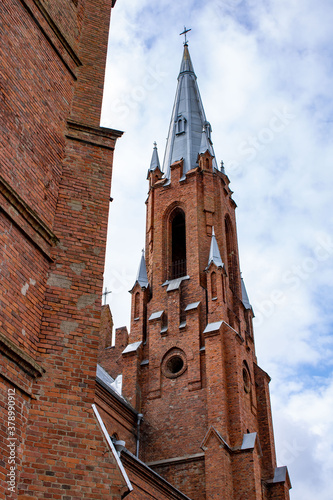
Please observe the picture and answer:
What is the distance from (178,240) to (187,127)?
6790mm

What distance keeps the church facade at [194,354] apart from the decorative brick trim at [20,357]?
923 cm

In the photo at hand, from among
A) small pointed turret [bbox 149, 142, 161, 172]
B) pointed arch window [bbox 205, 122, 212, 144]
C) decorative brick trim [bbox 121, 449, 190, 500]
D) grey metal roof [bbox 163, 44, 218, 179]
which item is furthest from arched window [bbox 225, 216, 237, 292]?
decorative brick trim [bbox 121, 449, 190, 500]

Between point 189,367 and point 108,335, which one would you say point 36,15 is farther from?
point 108,335

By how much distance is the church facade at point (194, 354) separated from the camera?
20125 mm

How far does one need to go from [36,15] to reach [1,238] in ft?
12.6

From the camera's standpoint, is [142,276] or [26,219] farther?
[142,276]

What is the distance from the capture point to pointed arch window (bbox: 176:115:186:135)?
31.9m

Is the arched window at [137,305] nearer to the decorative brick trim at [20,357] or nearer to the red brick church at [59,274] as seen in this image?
the red brick church at [59,274]

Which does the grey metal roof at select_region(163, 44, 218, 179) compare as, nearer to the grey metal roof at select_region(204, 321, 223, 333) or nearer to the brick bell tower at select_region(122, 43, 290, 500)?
the brick bell tower at select_region(122, 43, 290, 500)

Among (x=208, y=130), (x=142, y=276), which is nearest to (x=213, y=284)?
(x=142, y=276)

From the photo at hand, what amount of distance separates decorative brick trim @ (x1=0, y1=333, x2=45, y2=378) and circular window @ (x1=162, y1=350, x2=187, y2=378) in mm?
16644

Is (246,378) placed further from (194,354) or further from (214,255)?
(214,255)

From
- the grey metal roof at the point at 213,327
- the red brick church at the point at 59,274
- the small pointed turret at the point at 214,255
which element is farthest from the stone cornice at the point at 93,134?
the small pointed turret at the point at 214,255

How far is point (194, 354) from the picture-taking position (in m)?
22.9
